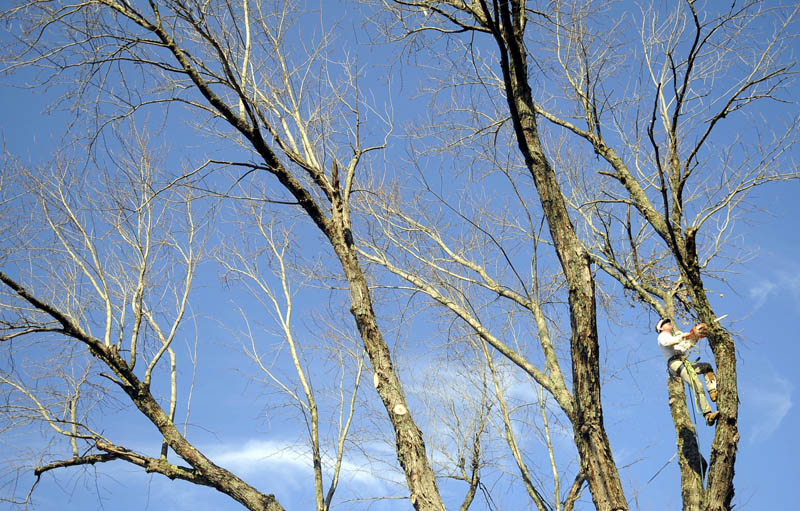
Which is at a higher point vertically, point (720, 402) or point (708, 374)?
point (708, 374)

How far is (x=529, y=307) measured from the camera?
6.89 m

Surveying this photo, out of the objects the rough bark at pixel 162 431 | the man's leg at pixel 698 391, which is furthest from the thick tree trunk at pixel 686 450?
the rough bark at pixel 162 431

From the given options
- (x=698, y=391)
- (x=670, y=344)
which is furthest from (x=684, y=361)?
(x=698, y=391)

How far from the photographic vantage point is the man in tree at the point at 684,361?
224 inches

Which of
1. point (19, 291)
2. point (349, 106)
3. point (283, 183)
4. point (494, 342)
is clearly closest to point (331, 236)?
point (283, 183)

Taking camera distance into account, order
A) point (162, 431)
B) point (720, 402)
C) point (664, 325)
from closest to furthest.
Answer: point (720, 402), point (664, 325), point (162, 431)

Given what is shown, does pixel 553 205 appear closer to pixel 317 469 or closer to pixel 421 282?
pixel 421 282

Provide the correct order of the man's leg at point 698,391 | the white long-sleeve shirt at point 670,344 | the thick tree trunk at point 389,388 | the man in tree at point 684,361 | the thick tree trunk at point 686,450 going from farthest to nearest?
the white long-sleeve shirt at point 670,344 < the thick tree trunk at point 686,450 < the man in tree at point 684,361 < the man's leg at point 698,391 < the thick tree trunk at point 389,388

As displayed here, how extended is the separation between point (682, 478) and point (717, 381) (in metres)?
1.45

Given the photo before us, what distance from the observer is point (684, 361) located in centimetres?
609

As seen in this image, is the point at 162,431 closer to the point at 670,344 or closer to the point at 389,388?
the point at 389,388

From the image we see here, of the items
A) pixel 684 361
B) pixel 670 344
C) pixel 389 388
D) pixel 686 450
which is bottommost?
pixel 389 388

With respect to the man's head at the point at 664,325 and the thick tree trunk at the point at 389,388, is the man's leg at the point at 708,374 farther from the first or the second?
the thick tree trunk at the point at 389,388

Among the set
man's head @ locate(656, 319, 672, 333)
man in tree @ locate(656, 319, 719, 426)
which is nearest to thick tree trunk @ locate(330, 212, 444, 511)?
man in tree @ locate(656, 319, 719, 426)
